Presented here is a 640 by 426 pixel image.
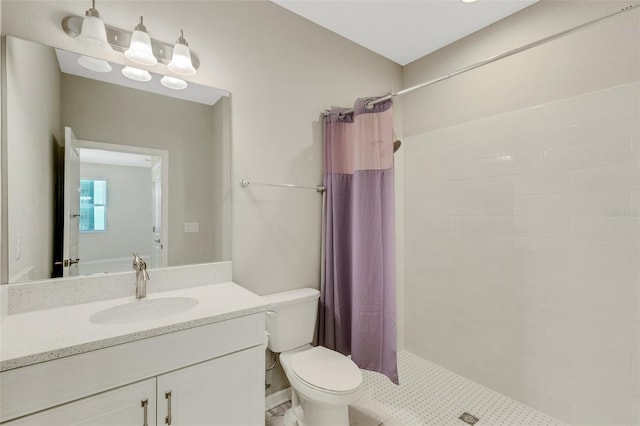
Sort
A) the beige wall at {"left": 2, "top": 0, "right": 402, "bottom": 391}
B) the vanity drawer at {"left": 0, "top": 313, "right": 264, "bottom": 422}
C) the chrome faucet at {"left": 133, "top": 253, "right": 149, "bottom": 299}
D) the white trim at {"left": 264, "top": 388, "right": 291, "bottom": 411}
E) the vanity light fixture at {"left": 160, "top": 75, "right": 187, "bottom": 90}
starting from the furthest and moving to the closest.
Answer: the white trim at {"left": 264, "top": 388, "right": 291, "bottom": 411} → the beige wall at {"left": 2, "top": 0, "right": 402, "bottom": 391} → the vanity light fixture at {"left": 160, "top": 75, "right": 187, "bottom": 90} → the chrome faucet at {"left": 133, "top": 253, "right": 149, "bottom": 299} → the vanity drawer at {"left": 0, "top": 313, "right": 264, "bottom": 422}

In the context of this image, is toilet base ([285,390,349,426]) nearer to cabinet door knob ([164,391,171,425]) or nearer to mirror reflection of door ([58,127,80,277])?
cabinet door knob ([164,391,171,425])

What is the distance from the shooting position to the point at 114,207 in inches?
57.4

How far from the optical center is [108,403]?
959 mm

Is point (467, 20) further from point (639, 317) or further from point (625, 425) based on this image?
point (625, 425)

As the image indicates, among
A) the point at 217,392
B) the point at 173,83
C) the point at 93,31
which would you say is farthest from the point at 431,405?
the point at 93,31

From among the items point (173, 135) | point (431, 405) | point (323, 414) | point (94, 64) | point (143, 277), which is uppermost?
point (94, 64)

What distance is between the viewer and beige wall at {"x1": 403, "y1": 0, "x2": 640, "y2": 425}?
159 cm

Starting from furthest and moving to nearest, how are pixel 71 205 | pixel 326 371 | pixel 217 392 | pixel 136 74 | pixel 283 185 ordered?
pixel 283 185 → pixel 326 371 → pixel 136 74 → pixel 71 205 → pixel 217 392

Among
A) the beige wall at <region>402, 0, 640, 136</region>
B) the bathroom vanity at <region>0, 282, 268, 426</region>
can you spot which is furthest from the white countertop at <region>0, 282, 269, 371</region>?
the beige wall at <region>402, 0, 640, 136</region>

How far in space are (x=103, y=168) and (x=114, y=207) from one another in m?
0.19

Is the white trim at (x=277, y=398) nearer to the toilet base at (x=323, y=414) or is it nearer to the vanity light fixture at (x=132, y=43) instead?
the toilet base at (x=323, y=414)

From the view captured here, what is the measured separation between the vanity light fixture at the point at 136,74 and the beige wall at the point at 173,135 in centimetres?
7

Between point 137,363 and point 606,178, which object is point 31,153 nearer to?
point 137,363

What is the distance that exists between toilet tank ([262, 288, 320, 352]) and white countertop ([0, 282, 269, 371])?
39 centimetres
